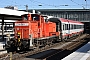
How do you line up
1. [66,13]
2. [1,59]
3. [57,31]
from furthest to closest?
[66,13] → [57,31] → [1,59]

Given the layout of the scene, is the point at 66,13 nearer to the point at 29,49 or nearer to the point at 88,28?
the point at 88,28

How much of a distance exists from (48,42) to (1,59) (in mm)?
9509

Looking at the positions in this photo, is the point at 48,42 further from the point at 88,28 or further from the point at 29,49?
the point at 88,28

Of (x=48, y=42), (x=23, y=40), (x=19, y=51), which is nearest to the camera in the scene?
(x=23, y=40)

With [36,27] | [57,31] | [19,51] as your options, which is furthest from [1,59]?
[57,31]

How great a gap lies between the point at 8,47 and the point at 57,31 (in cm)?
1004

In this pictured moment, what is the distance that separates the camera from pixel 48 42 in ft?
76.1

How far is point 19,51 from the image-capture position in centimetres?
1891

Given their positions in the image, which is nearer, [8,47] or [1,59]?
[1,59]

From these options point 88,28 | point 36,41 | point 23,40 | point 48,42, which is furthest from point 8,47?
point 88,28

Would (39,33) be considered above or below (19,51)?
above

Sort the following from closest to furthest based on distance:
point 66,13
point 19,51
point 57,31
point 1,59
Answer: point 1,59 < point 19,51 < point 57,31 < point 66,13

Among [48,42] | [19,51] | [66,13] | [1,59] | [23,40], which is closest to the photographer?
[1,59]

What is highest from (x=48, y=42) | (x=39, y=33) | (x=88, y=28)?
(x=39, y=33)
